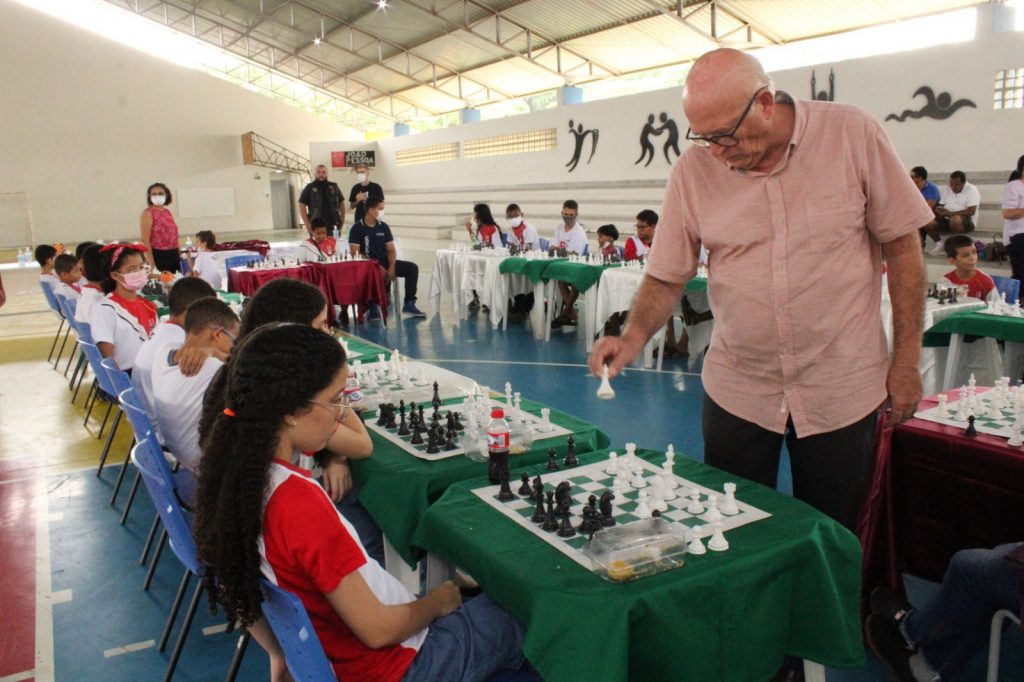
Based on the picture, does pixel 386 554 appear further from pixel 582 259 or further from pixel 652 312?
pixel 582 259

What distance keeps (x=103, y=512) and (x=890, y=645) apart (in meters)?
3.78

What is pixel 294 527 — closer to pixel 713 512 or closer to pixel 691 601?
pixel 691 601

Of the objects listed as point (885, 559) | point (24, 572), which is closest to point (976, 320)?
point (885, 559)

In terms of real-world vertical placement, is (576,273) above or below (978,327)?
above

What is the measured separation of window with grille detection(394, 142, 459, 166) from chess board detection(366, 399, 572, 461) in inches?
822

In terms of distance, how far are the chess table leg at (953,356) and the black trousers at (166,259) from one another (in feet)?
29.3

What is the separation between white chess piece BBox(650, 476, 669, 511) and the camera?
203 cm

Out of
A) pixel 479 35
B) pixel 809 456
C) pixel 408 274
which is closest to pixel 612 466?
pixel 809 456

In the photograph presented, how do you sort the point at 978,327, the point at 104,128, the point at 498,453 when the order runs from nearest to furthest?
the point at 498,453 → the point at 978,327 → the point at 104,128

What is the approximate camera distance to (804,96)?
1196 centimetres

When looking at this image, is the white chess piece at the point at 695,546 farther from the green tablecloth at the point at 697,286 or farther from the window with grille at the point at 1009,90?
the window with grille at the point at 1009,90

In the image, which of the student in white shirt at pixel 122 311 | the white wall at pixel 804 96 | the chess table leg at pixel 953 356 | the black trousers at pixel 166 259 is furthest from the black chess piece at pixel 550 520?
the black trousers at pixel 166 259

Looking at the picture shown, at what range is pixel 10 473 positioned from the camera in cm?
486

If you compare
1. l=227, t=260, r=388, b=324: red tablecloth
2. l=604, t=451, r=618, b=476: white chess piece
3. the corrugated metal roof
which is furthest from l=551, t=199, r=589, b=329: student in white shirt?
l=604, t=451, r=618, b=476: white chess piece
